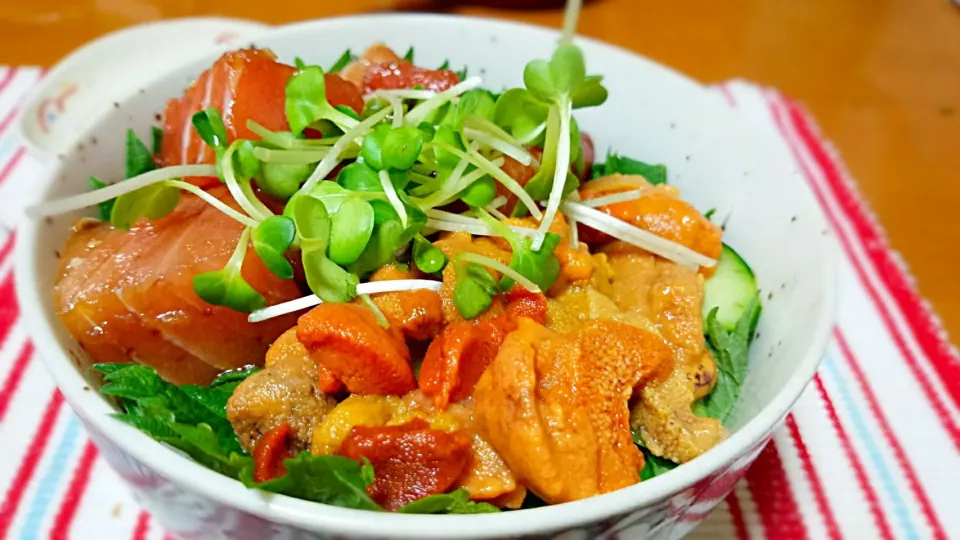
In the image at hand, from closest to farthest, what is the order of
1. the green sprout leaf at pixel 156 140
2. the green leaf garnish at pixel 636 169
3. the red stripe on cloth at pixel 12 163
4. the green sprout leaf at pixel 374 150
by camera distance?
the green sprout leaf at pixel 374 150
the green sprout leaf at pixel 156 140
the green leaf garnish at pixel 636 169
the red stripe on cloth at pixel 12 163

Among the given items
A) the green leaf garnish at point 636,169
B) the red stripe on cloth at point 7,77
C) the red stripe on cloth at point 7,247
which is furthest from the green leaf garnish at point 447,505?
the red stripe on cloth at point 7,77

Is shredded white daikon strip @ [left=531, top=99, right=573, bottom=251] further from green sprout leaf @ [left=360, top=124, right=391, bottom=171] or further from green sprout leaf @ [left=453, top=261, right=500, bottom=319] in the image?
green sprout leaf @ [left=360, top=124, right=391, bottom=171]

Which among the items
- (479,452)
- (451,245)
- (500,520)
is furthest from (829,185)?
(500,520)

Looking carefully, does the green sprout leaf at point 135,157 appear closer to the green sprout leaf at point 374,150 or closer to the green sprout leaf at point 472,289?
the green sprout leaf at point 374,150

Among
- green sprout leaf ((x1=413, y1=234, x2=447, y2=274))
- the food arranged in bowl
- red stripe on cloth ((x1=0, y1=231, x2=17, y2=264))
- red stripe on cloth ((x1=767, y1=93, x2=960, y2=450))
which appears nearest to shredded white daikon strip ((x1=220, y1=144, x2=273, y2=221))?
the food arranged in bowl

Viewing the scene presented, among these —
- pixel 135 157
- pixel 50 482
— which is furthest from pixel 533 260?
pixel 50 482
